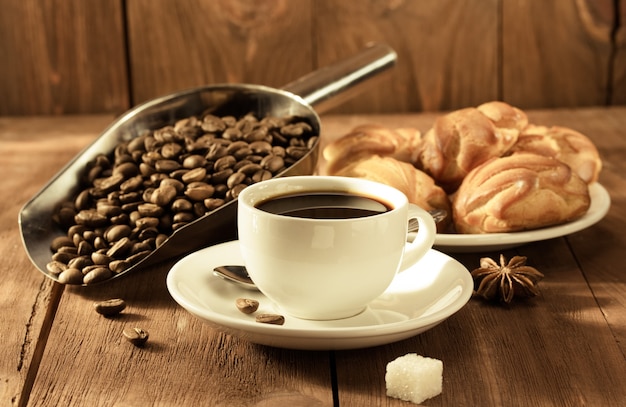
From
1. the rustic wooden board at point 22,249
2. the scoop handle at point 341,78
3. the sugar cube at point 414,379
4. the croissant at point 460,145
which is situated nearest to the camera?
the sugar cube at point 414,379

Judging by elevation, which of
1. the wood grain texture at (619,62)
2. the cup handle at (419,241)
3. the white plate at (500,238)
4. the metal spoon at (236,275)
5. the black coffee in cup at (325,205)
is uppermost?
the black coffee in cup at (325,205)

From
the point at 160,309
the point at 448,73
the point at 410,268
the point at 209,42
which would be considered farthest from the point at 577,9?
the point at 160,309

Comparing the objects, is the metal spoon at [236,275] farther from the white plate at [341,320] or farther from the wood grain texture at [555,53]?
the wood grain texture at [555,53]

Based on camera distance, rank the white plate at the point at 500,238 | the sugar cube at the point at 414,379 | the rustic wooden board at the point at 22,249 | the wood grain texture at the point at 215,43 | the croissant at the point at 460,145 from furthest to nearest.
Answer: the wood grain texture at the point at 215,43
the croissant at the point at 460,145
the white plate at the point at 500,238
the rustic wooden board at the point at 22,249
the sugar cube at the point at 414,379

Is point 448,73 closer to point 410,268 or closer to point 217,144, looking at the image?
point 217,144

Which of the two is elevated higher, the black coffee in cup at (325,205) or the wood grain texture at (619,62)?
the black coffee in cup at (325,205)

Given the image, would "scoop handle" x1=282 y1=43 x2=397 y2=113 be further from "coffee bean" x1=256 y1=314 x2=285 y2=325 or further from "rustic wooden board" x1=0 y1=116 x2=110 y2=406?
"coffee bean" x1=256 y1=314 x2=285 y2=325

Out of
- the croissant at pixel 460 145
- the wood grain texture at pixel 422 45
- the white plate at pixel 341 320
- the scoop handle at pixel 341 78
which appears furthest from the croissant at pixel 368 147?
the wood grain texture at pixel 422 45

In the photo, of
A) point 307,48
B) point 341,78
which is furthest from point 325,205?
point 307,48

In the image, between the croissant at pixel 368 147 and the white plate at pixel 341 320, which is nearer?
the white plate at pixel 341 320
